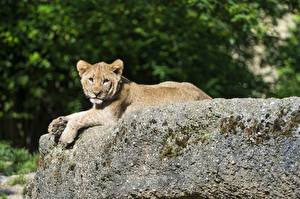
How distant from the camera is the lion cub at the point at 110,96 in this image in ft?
25.3

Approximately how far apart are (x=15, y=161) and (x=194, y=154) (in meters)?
5.60

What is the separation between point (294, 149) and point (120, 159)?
1.67m

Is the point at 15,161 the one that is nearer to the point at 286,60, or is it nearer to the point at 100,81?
the point at 100,81

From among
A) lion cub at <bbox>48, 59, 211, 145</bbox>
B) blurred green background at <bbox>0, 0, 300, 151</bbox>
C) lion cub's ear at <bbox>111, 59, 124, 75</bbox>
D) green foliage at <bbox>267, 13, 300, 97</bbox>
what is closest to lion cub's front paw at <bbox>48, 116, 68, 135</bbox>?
lion cub at <bbox>48, 59, 211, 145</bbox>

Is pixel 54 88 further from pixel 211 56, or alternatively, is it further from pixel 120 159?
pixel 120 159

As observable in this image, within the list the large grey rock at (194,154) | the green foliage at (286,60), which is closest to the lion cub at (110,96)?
the large grey rock at (194,154)

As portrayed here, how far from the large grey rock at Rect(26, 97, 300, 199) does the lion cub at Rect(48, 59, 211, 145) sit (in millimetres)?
204

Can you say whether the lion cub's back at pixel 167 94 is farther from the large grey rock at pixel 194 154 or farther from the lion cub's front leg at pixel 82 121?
the large grey rock at pixel 194 154

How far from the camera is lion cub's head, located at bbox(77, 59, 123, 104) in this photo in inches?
310

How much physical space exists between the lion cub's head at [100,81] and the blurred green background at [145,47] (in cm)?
550

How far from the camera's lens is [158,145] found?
6574 millimetres

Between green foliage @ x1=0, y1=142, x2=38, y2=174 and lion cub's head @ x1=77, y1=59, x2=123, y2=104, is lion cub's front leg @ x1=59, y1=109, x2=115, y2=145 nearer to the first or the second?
lion cub's head @ x1=77, y1=59, x2=123, y2=104

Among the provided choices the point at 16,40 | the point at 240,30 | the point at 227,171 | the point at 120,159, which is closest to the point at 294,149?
the point at 227,171

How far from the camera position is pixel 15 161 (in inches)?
452
